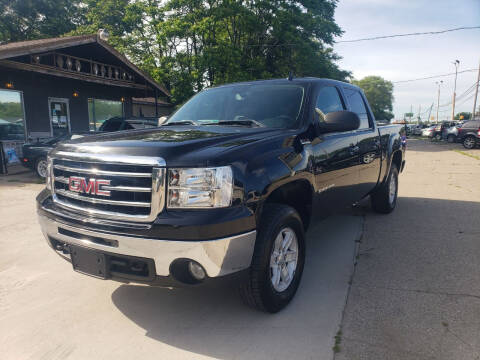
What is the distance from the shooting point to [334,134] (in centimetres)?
372

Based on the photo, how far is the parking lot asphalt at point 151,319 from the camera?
2426mm

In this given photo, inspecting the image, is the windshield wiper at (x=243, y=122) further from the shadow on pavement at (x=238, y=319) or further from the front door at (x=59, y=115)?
the front door at (x=59, y=115)

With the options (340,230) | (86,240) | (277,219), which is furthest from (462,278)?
(86,240)

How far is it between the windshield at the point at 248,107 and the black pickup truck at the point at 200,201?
25 mm

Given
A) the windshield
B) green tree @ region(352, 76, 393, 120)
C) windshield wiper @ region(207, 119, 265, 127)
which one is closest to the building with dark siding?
the windshield

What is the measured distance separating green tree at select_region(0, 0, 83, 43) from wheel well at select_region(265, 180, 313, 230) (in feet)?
107

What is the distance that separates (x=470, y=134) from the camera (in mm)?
21344

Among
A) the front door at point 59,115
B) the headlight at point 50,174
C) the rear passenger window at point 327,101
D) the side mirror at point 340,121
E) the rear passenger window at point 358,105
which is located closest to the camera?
the headlight at point 50,174

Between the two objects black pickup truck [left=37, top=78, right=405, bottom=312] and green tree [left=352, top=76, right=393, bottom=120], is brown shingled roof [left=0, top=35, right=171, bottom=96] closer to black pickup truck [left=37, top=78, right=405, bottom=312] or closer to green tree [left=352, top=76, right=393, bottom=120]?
black pickup truck [left=37, top=78, right=405, bottom=312]

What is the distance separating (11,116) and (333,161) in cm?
1339

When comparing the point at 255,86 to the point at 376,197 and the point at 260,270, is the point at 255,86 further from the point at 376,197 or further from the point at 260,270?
the point at 376,197

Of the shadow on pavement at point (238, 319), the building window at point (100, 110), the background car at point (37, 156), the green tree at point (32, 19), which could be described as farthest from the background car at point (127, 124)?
the green tree at point (32, 19)

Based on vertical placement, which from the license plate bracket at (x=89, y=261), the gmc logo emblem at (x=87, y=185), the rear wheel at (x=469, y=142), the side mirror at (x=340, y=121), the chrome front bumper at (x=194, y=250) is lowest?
the rear wheel at (x=469, y=142)

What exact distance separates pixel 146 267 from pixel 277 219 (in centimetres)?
95
